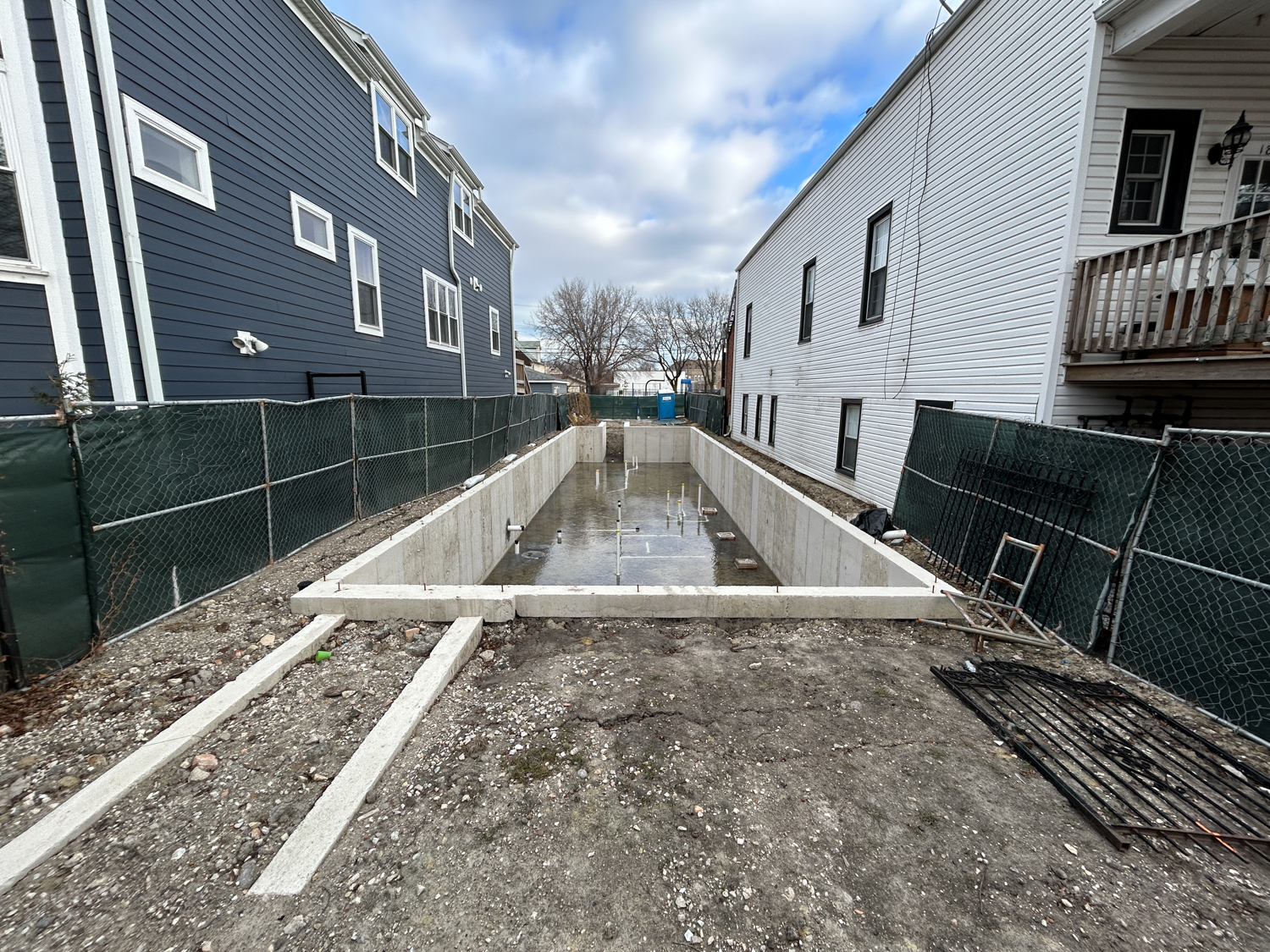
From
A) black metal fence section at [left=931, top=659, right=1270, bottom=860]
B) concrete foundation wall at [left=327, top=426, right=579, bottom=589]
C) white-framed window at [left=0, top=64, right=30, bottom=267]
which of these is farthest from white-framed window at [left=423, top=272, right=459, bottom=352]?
black metal fence section at [left=931, top=659, right=1270, bottom=860]

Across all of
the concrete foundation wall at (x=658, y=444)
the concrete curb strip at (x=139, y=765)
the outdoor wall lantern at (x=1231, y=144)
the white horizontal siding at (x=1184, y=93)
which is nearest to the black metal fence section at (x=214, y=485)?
the concrete curb strip at (x=139, y=765)

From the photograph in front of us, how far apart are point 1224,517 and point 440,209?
14.6 meters

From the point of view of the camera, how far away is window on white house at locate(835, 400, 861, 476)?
9.91 metres

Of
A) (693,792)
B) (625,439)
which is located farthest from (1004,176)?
(625,439)

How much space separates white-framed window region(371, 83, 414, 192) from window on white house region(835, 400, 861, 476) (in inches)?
413

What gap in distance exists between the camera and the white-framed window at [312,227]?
7.62m

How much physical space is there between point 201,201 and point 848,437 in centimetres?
1079

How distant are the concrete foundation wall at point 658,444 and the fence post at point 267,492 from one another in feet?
58.9

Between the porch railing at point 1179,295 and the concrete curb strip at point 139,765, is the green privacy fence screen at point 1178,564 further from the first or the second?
the concrete curb strip at point 139,765

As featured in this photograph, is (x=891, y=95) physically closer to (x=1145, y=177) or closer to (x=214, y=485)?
(x=1145, y=177)

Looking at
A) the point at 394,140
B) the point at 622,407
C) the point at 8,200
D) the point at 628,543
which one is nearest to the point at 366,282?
the point at 394,140

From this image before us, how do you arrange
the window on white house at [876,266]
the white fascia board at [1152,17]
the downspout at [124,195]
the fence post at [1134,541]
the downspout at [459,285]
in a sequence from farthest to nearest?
the downspout at [459,285] → the window on white house at [876,266] → the downspout at [124,195] → the white fascia board at [1152,17] → the fence post at [1134,541]

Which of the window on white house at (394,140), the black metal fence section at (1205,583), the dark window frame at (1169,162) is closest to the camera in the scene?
the black metal fence section at (1205,583)

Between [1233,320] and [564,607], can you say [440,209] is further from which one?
[1233,320]
